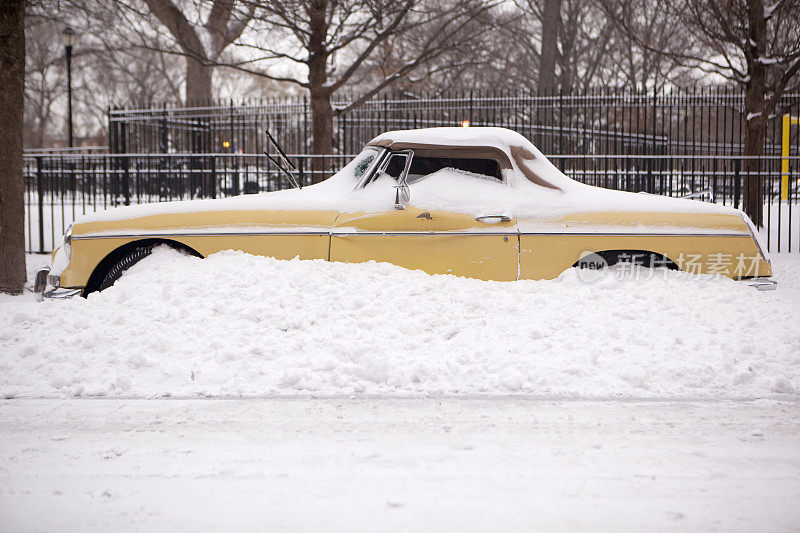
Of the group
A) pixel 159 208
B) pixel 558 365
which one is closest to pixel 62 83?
pixel 159 208

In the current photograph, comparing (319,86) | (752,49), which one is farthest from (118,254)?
(752,49)

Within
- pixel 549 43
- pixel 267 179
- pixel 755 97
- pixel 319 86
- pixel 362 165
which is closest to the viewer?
pixel 362 165

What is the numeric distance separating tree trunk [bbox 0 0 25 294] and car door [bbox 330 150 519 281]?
4730 mm

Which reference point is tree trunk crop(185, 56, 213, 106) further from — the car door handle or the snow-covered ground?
the car door handle

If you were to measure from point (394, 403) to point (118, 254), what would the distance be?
3.17 meters

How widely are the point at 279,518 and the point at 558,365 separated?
8.12ft

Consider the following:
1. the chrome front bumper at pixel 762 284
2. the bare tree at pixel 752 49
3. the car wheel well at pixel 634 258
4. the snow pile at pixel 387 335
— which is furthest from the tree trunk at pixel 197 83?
the chrome front bumper at pixel 762 284

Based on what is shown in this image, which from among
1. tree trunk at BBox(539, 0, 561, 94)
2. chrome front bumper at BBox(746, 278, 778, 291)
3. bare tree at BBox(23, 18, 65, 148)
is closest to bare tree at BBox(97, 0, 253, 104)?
chrome front bumper at BBox(746, 278, 778, 291)

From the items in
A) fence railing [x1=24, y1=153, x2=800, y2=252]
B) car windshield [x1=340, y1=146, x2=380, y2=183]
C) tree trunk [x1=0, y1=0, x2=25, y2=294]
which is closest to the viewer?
car windshield [x1=340, y1=146, x2=380, y2=183]

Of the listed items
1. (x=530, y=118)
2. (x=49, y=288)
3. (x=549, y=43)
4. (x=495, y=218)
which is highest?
(x=549, y=43)

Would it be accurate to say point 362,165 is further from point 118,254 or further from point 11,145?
point 11,145

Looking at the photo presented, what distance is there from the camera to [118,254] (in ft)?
20.3

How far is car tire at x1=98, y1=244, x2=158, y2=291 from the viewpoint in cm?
620

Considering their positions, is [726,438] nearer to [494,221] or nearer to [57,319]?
[494,221]
